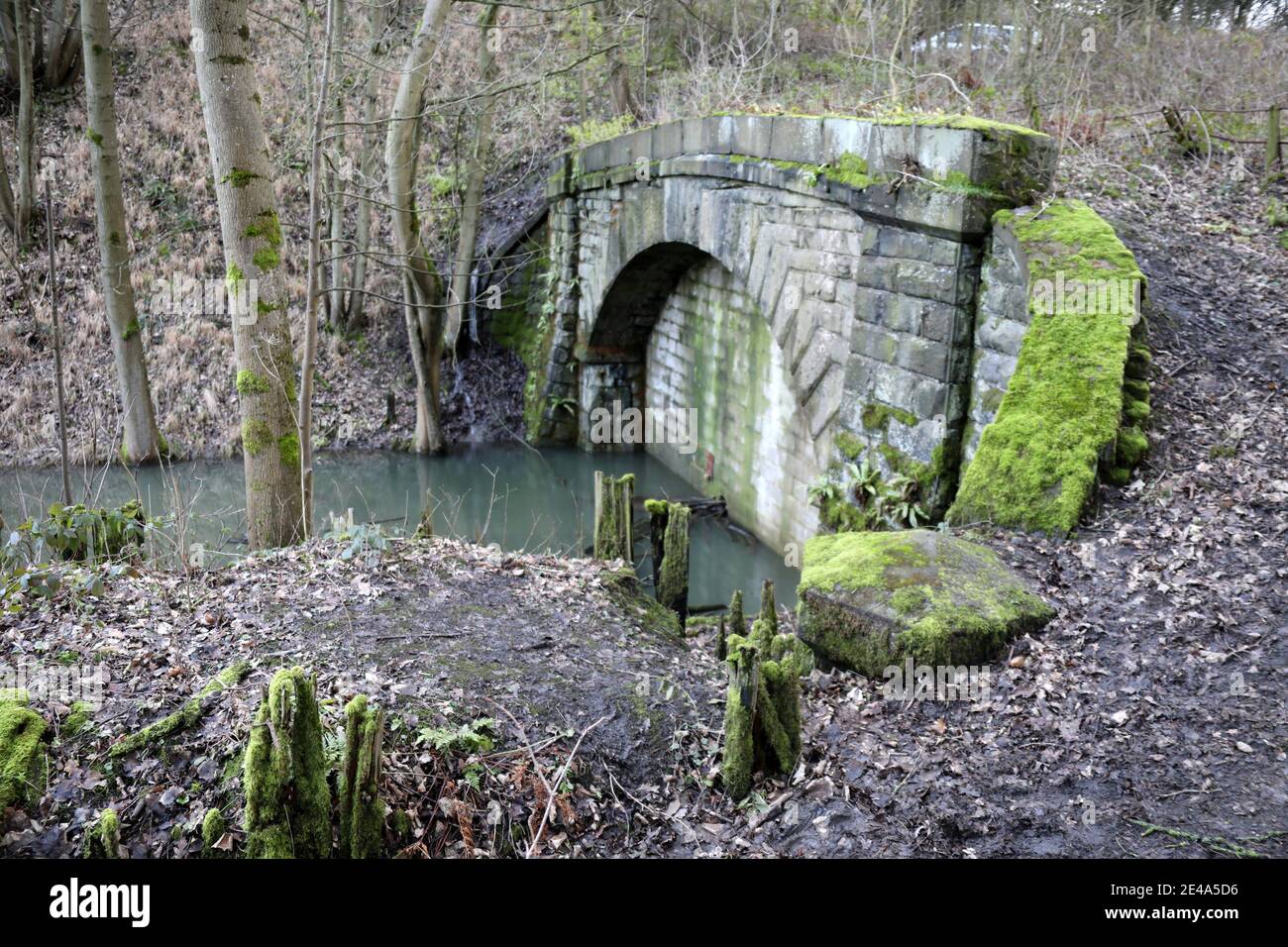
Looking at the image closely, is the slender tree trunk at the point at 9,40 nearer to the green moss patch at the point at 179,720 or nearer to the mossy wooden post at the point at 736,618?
the mossy wooden post at the point at 736,618

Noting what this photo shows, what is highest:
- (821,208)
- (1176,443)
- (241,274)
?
(821,208)

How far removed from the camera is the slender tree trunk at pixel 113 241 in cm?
919

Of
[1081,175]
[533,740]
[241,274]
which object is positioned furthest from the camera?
[1081,175]

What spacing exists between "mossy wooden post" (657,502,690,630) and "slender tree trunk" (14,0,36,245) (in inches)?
432

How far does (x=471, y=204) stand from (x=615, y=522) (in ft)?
25.3

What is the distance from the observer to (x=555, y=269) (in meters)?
13.7

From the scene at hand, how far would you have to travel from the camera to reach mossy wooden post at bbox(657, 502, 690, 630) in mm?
6711

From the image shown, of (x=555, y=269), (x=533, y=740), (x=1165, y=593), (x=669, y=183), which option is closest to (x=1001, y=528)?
(x=1165, y=593)

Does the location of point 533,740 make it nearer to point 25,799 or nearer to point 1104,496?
point 25,799

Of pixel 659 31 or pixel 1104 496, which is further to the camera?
pixel 659 31

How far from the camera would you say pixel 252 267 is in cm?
571

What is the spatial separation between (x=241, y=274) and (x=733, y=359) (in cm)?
614

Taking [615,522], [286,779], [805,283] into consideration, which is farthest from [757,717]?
[805,283]

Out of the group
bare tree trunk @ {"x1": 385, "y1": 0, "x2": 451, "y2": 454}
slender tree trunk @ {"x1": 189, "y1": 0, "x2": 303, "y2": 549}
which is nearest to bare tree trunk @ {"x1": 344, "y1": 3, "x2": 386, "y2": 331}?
bare tree trunk @ {"x1": 385, "y1": 0, "x2": 451, "y2": 454}
